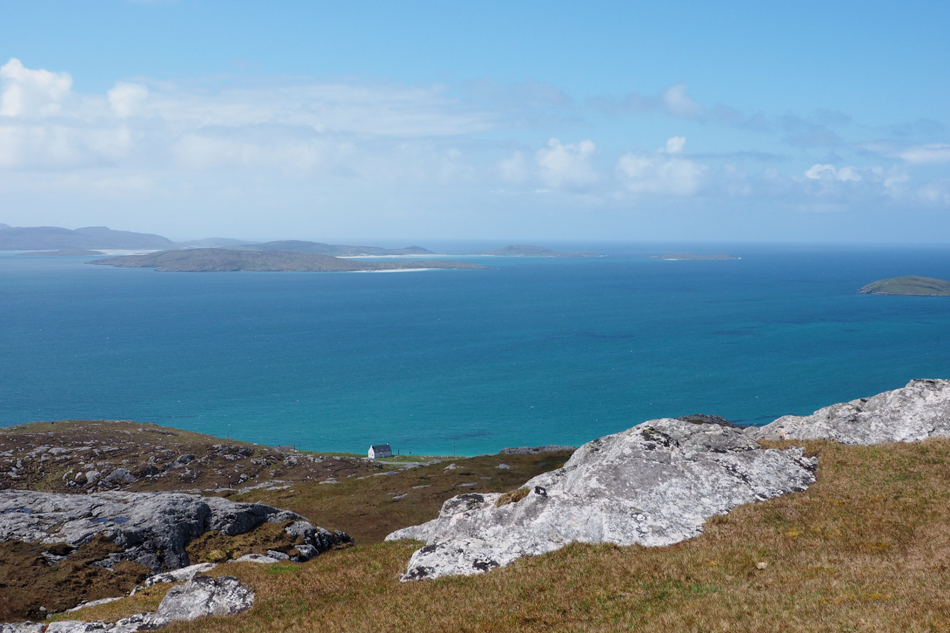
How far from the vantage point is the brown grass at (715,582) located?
15695 mm

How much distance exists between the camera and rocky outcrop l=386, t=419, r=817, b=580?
925 inches

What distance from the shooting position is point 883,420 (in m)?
35.2

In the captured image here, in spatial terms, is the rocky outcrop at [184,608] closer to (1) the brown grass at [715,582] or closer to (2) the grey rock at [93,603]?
(1) the brown grass at [715,582]

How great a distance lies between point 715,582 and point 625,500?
6.93 metres

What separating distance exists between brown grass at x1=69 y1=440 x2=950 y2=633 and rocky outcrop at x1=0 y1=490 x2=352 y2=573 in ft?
30.8

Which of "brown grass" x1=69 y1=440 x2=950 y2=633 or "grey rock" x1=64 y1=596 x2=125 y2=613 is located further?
"grey rock" x1=64 y1=596 x2=125 y2=613

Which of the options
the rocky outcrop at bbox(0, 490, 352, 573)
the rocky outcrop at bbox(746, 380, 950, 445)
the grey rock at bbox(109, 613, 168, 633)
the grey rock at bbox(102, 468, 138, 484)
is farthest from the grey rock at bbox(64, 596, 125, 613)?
the grey rock at bbox(102, 468, 138, 484)

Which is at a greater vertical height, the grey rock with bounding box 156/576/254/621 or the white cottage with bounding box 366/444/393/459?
the grey rock with bounding box 156/576/254/621

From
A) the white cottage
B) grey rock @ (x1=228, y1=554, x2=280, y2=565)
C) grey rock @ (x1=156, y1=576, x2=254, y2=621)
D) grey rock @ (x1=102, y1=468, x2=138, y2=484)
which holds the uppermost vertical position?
grey rock @ (x1=156, y1=576, x2=254, y2=621)

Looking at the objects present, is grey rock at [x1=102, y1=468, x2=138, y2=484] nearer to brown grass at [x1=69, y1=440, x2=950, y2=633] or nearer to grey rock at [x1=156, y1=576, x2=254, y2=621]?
brown grass at [x1=69, y1=440, x2=950, y2=633]

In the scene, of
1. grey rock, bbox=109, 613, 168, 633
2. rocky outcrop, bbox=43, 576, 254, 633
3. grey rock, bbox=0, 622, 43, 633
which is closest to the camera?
grey rock, bbox=109, 613, 168, 633

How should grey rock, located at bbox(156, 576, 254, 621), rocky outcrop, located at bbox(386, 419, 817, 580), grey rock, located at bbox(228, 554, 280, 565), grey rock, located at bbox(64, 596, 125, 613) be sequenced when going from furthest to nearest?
1. grey rock, located at bbox(228, 554, 280, 565)
2. grey rock, located at bbox(64, 596, 125, 613)
3. rocky outcrop, located at bbox(386, 419, 817, 580)
4. grey rock, located at bbox(156, 576, 254, 621)

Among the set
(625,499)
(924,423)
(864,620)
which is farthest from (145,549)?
(924,423)

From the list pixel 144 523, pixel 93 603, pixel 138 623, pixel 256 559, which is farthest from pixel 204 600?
pixel 144 523
